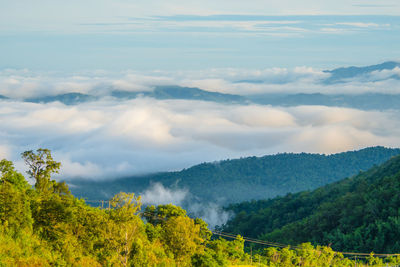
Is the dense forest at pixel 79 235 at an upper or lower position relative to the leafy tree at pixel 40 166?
lower

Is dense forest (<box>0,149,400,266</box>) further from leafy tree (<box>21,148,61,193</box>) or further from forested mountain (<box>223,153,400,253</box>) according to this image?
forested mountain (<box>223,153,400,253</box>)

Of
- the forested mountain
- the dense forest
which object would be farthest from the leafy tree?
the forested mountain

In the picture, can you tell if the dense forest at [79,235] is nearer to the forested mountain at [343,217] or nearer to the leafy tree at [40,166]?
the leafy tree at [40,166]

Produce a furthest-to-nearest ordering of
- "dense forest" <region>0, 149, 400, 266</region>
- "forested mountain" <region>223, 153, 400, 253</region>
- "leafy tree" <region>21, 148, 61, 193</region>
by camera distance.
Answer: "forested mountain" <region>223, 153, 400, 253</region>
"leafy tree" <region>21, 148, 61, 193</region>
"dense forest" <region>0, 149, 400, 266</region>

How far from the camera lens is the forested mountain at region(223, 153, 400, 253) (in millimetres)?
99000

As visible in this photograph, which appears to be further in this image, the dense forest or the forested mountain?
the forested mountain

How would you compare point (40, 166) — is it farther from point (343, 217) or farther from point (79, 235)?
point (343, 217)

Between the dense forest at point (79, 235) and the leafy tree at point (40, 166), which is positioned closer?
the dense forest at point (79, 235)

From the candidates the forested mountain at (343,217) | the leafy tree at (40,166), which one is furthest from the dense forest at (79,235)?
the forested mountain at (343,217)

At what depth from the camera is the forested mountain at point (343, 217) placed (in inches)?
3898

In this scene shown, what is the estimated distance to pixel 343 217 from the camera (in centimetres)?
11338

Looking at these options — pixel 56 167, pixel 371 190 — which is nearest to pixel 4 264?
pixel 56 167

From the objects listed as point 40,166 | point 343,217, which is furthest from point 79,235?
point 343,217

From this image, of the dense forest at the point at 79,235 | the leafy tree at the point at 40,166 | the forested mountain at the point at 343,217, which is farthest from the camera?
the forested mountain at the point at 343,217
